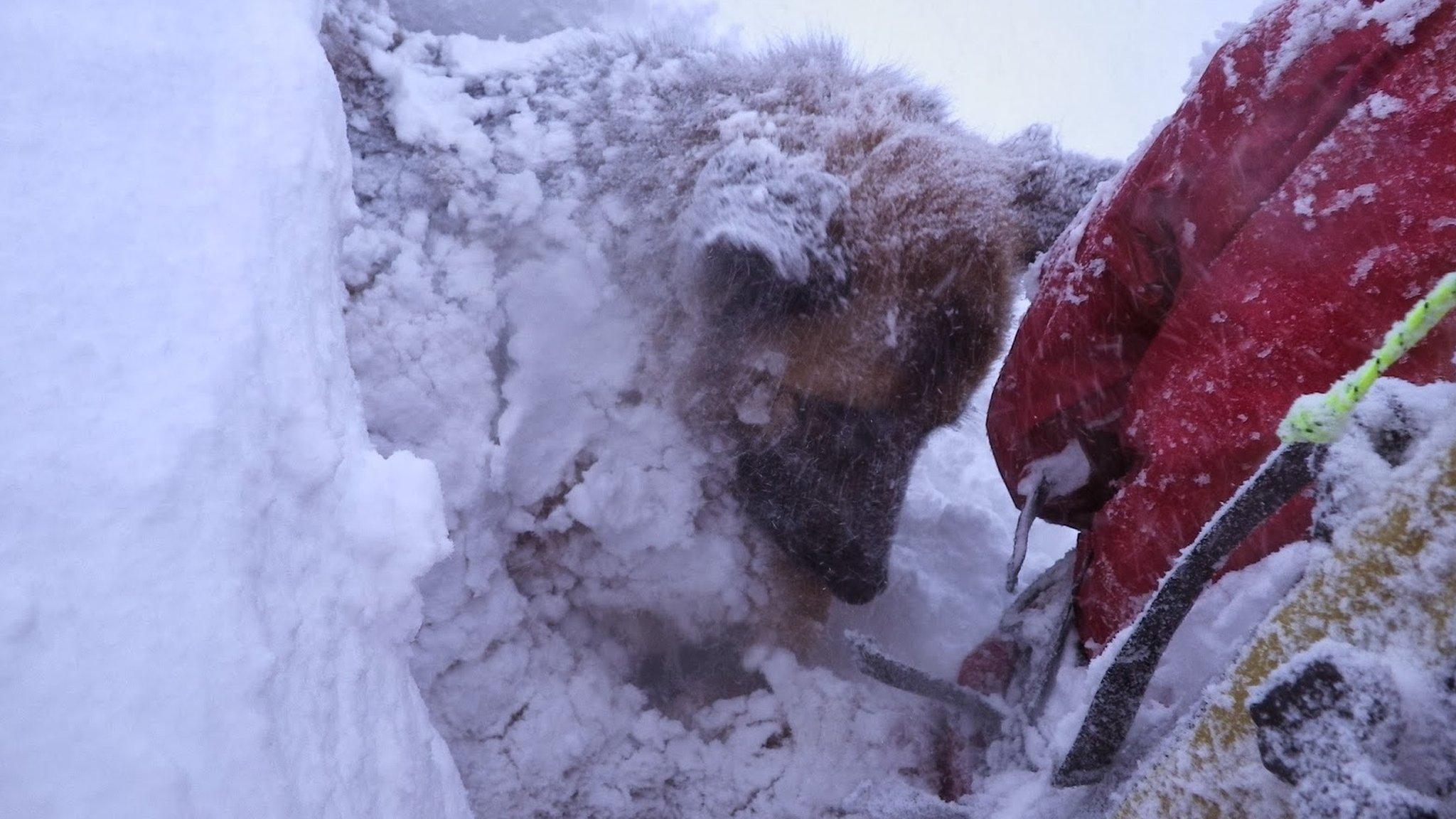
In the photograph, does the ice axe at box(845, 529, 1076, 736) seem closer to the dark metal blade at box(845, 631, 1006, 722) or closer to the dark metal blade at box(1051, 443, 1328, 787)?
the dark metal blade at box(845, 631, 1006, 722)

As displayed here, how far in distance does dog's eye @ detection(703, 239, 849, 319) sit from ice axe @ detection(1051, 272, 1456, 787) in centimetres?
90

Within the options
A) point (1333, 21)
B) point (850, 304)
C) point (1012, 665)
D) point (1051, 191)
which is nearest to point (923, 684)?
point (1012, 665)

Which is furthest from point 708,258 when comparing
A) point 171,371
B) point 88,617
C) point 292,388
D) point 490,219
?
point 88,617

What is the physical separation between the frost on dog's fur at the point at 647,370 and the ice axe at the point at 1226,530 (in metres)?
0.78

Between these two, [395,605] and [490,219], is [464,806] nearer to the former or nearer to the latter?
[395,605]

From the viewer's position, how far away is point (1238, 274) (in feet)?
3.82

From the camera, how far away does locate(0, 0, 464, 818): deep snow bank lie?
0.64 metres

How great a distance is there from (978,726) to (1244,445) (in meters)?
0.95

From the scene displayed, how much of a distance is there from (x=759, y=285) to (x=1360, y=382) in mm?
1084

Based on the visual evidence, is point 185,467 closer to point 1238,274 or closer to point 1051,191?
point 1238,274

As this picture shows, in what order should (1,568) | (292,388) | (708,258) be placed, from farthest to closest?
(708,258)
(292,388)
(1,568)

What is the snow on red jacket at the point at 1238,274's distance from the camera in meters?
0.98

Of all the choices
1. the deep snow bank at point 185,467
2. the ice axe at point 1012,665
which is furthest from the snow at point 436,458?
the ice axe at point 1012,665

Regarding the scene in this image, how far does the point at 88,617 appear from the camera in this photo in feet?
2.14
